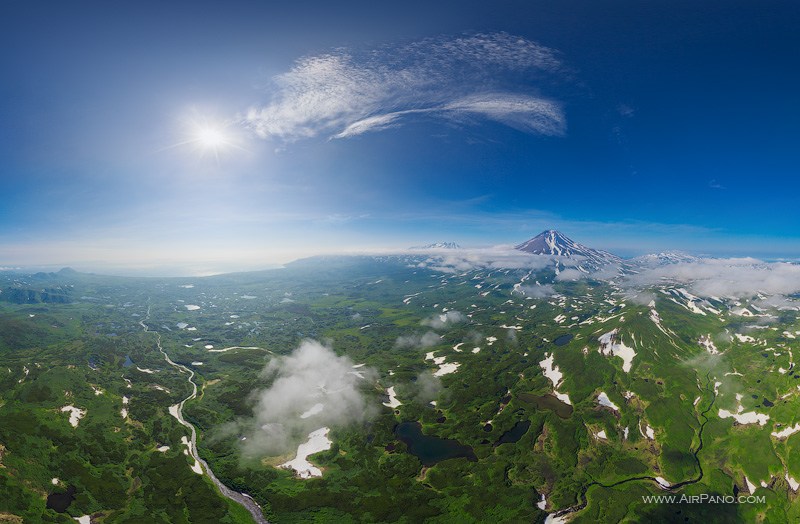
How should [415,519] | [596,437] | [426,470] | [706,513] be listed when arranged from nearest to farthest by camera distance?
[415,519] → [706,513] → [426,470] → [596,437]

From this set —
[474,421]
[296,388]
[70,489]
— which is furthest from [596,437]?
[70,489]

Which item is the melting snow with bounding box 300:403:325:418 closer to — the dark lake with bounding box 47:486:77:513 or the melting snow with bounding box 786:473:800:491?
the dark lake with bounding box 47:486:77:513

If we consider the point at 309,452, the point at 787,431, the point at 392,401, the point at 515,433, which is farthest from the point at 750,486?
the point at 309,452

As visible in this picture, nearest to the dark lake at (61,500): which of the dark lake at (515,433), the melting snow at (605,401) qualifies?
the dark lake at (515,433)

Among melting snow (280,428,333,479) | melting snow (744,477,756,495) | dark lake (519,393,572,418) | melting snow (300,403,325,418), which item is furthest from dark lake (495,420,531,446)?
melting snow (300,403,325,418)

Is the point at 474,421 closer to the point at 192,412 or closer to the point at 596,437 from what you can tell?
the point at 596,437
